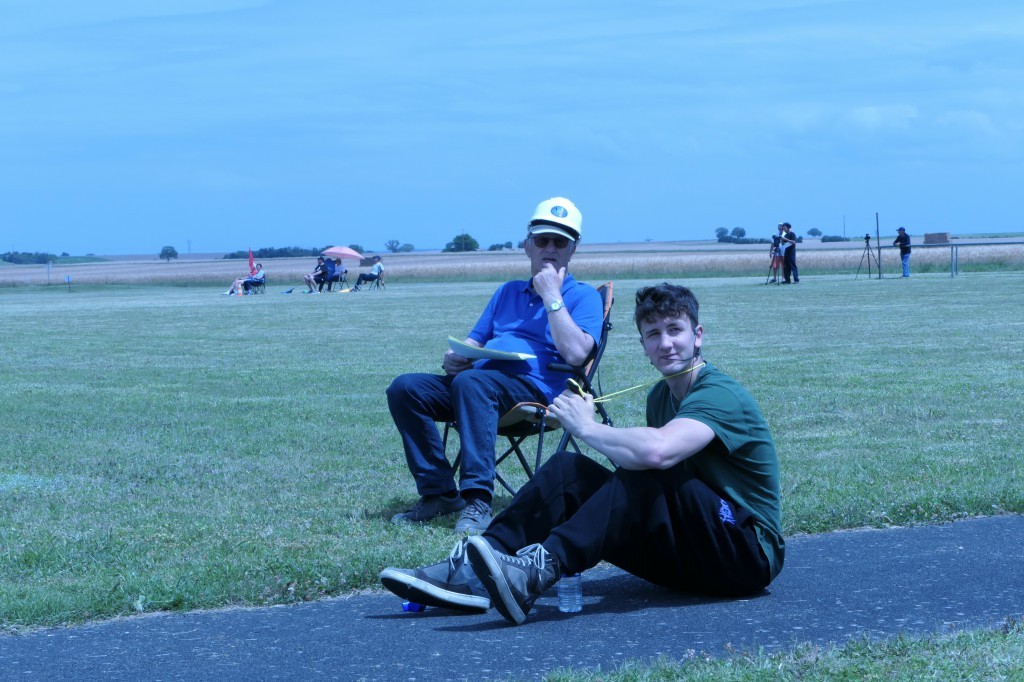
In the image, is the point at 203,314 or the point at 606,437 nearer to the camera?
the point at 606,437

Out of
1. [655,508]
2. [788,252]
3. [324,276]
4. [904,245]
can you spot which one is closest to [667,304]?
[655,508]

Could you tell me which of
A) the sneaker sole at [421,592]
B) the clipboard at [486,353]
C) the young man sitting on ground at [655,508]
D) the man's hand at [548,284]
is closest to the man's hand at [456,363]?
the clipboard at [486,353]

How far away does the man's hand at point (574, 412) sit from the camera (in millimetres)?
4805

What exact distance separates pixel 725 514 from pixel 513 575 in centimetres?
81

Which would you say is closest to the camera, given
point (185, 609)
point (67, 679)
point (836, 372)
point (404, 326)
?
point (67, 679)

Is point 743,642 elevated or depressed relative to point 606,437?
depressed

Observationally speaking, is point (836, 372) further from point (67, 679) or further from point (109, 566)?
point (67, 679)

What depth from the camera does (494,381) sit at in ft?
21.9

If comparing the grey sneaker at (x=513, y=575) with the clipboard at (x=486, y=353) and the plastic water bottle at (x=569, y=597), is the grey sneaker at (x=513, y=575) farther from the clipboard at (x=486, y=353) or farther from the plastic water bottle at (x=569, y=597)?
the clipboard at (x=486, y=353)

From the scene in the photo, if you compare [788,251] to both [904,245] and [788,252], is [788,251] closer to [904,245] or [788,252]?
[788,252]

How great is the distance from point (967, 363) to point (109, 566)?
35.7 ft

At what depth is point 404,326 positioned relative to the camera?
2406 cm

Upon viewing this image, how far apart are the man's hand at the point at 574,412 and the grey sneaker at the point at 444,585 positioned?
0.60m

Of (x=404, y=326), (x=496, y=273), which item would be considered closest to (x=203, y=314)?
(x=404, y=326)
